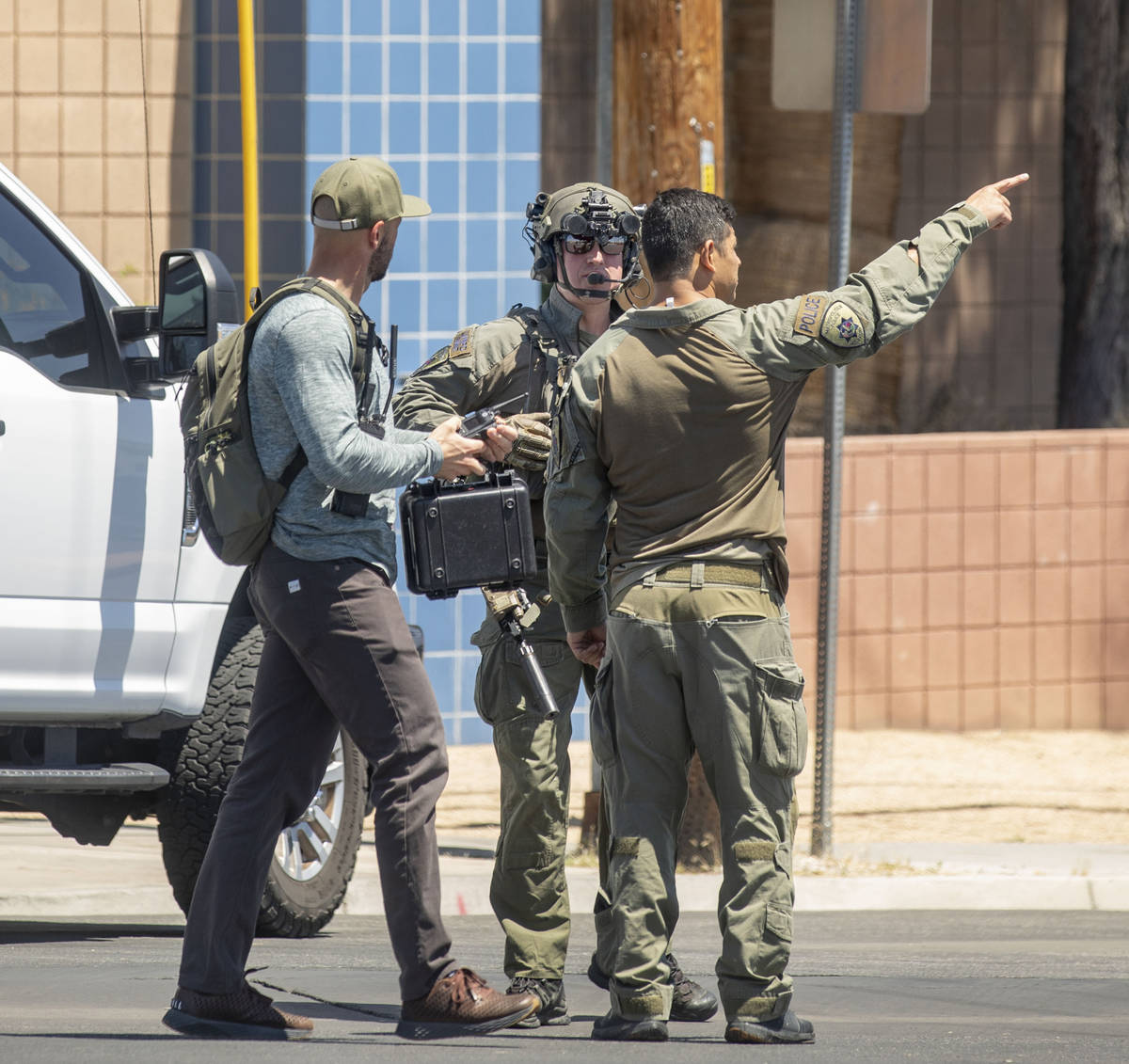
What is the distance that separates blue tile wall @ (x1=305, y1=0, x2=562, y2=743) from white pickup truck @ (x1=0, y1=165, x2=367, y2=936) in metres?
3.60

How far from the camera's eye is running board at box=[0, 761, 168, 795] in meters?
5.69

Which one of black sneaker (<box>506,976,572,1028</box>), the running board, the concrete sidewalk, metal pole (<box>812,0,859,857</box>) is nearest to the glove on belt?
black sneaker (<box>506,976,572,1028</box>)

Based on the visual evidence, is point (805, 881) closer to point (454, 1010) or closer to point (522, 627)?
point (522, 627)

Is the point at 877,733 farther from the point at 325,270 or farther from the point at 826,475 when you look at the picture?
the point at 325,270

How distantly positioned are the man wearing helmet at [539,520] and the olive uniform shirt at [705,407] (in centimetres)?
44

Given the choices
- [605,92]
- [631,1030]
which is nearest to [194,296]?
[631,1030]

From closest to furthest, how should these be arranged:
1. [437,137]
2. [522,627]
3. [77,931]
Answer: [522,627] < [77,931] < [437,137]

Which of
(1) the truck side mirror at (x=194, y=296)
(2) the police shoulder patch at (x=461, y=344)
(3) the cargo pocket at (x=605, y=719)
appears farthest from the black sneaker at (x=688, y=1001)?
(1) the truck side mirror at (x=194, y=296)

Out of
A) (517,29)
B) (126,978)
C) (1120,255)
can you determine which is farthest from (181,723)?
(1120,255)

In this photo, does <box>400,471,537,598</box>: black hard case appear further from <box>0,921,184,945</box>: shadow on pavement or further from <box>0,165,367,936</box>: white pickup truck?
<box>0,921,184,945</box>: shadow on pavement

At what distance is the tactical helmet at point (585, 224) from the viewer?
4910mm

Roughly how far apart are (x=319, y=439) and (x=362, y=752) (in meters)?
0.70

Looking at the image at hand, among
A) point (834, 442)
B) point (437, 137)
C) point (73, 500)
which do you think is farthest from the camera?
point (437, 137)

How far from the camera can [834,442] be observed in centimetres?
770
